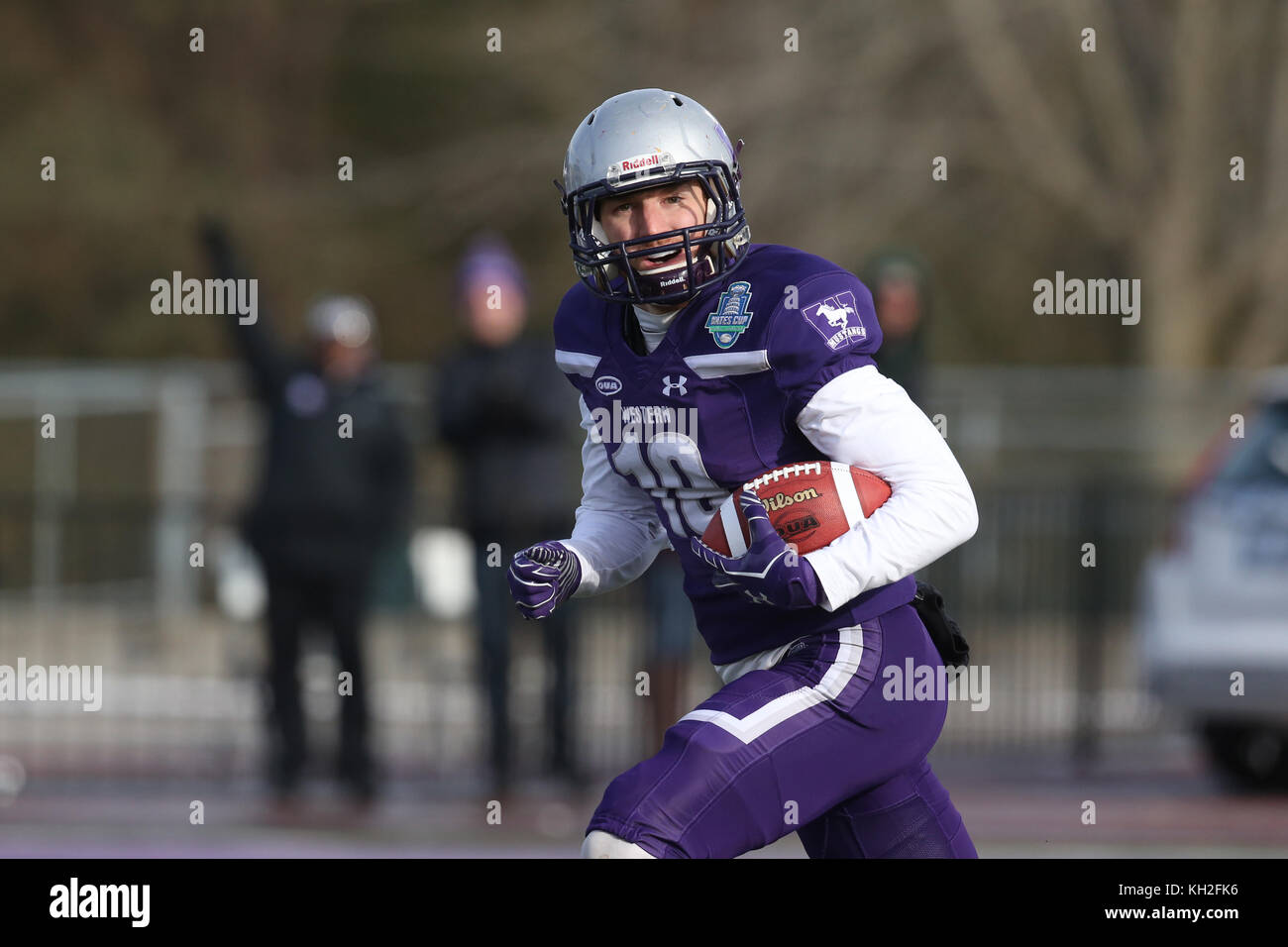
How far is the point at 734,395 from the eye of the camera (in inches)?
166

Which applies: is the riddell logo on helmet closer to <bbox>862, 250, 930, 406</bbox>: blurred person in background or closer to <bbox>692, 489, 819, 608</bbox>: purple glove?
<bbox>692, 489, 819, 608</bbox>: purple glove

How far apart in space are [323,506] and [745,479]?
557 cm

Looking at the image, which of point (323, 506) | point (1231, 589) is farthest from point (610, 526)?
point (1231, 589)

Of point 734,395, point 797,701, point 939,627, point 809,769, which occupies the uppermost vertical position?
point 734,395

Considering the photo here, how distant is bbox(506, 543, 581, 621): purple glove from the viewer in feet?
14.4

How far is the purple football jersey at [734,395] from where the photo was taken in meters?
4.15

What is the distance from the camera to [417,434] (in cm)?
1769

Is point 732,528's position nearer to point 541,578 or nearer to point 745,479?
point 745,479

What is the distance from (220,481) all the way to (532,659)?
8667mm

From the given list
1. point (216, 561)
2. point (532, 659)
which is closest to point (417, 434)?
point (216, 561)

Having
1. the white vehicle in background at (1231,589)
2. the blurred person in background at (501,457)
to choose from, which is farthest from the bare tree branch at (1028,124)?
the blurred person in background at (501,457)

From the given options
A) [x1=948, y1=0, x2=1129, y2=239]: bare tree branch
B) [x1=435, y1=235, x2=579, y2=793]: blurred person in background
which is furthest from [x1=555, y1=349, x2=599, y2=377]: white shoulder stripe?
[x1=948, y1=0, x2=1129, y2=239]: bare tree branch

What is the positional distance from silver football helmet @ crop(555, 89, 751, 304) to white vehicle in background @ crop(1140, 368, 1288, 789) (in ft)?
17.9

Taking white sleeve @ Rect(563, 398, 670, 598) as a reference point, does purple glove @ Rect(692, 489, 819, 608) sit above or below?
below
